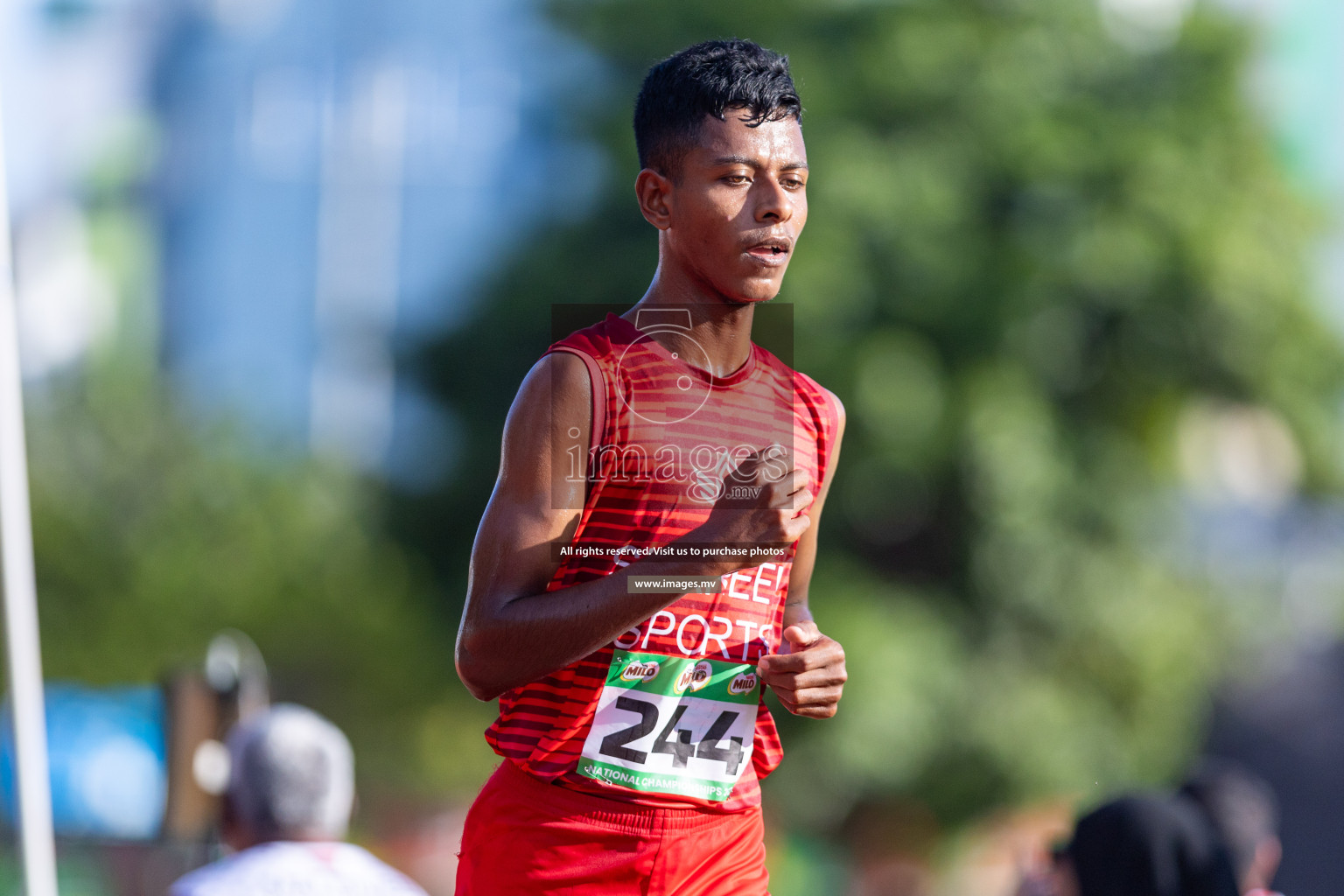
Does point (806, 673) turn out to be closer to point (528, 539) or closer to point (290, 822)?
point (528, 539)

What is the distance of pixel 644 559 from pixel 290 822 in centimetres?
185

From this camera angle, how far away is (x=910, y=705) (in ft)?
38.8

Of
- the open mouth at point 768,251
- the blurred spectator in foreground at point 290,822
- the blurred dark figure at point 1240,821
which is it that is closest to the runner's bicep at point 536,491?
the open mouth at point 768,251

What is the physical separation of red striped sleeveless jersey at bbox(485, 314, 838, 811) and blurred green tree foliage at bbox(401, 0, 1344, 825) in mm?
9617

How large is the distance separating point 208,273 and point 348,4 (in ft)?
19.6

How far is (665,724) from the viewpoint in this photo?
2.22 metres

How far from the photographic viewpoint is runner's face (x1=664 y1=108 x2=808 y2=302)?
2244mm

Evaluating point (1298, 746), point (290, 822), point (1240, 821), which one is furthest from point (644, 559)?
point (1298, 746)

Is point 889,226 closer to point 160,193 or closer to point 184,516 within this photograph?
point 184,516

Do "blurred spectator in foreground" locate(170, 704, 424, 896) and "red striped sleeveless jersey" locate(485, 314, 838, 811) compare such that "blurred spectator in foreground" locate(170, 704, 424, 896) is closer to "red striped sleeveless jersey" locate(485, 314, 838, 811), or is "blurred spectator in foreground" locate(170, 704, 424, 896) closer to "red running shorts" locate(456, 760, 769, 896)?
"red running shorts" locate(456, 760, 769, 896)

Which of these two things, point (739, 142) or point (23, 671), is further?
point (23, 671)

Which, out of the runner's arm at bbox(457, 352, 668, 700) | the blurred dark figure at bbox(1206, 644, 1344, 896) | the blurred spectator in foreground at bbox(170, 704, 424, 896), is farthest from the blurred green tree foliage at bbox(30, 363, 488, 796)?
the runner's arm at bbox(457, 352, 668, 700)

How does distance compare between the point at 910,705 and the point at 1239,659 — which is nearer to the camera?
the point at 910,705

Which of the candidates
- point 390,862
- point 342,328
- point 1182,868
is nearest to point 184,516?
point 342,328
